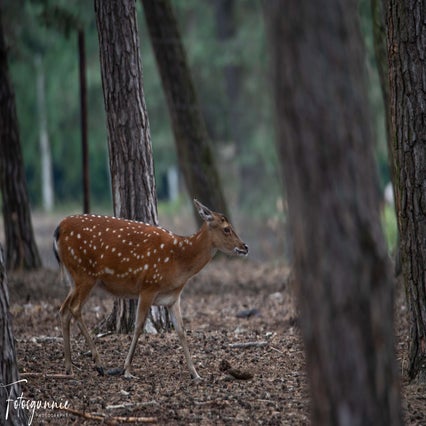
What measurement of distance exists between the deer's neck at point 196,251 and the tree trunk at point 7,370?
2.43m

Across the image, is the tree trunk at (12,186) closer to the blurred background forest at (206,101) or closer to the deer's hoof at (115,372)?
the deer's hoof at (115,372)

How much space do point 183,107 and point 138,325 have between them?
8250 mm

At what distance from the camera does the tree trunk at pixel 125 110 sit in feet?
30.6

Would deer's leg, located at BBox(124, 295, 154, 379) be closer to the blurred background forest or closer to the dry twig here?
the dry twig

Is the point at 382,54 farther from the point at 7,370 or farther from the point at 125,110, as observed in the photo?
the point at 7,370

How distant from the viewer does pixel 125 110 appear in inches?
368

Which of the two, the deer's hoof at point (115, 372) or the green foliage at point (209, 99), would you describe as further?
the green foliage at point (209, 99)

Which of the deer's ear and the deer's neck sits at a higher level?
the deer's ear

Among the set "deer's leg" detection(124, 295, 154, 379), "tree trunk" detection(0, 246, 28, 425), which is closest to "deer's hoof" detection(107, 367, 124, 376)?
"deer's leg" detection(124, 295, 154, 379)

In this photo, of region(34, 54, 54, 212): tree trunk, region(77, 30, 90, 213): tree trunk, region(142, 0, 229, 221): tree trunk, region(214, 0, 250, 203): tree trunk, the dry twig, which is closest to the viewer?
the dry twig

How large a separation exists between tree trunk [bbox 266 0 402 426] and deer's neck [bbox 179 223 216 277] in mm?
3535

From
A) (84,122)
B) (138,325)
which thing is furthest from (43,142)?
(138,325)

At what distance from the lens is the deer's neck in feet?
26.7

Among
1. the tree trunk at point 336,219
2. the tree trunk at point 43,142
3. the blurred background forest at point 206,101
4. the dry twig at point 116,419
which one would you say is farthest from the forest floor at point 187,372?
the tree trunk at point 43,142
